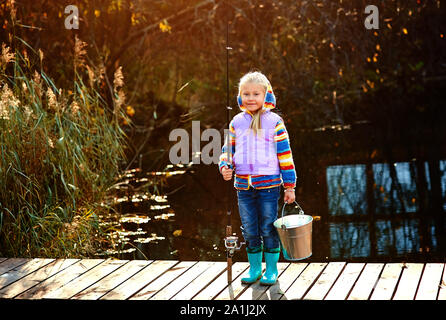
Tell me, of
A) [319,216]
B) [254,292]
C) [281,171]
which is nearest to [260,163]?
[281,171]

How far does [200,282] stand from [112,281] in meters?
0.46

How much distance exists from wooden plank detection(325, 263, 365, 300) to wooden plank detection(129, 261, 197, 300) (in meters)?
0.83

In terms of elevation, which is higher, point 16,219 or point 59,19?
point 59,19

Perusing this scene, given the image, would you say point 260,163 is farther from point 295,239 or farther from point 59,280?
point 59,280

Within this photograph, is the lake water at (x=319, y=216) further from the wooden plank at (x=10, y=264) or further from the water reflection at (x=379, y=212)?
the wooden plank at (x=10, y=264)

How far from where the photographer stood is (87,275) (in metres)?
4.27

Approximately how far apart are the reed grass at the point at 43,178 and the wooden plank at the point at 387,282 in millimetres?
2230

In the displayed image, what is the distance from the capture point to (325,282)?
393 centimetres

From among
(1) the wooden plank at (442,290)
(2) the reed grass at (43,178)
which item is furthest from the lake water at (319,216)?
(1) the wooden plank at (442,290)
